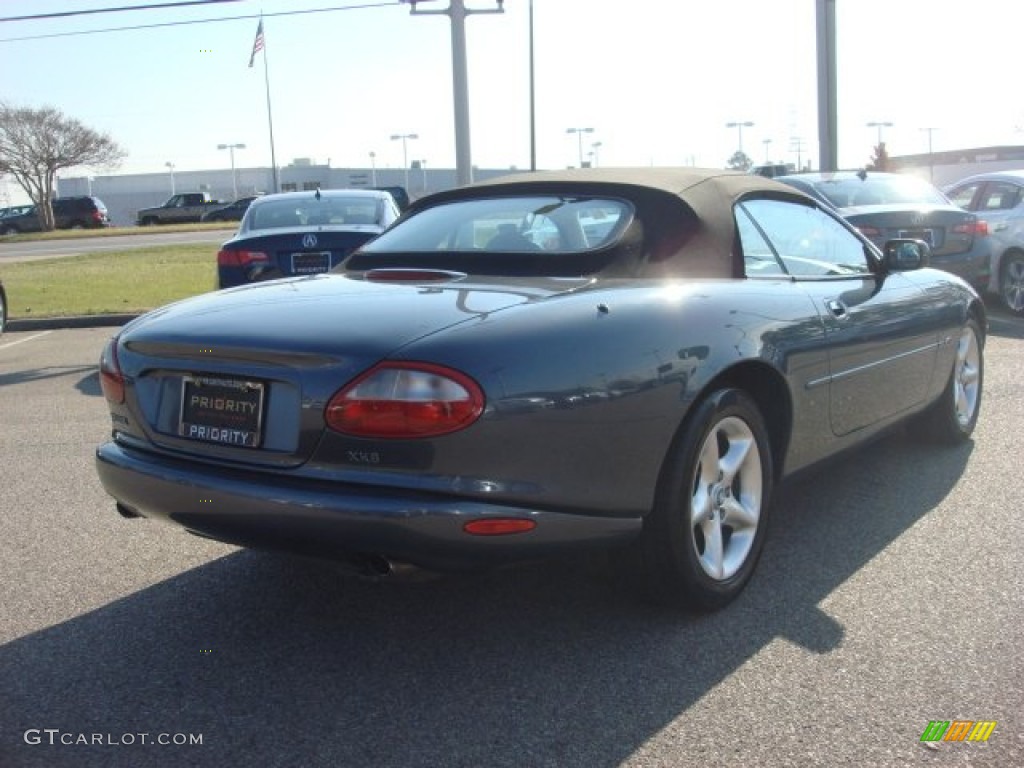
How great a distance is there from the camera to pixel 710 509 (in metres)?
3.48

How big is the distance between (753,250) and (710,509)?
1.13 metres

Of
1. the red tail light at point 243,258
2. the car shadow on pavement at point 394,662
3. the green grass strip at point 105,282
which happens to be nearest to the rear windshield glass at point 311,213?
the red tail light at point 243,258

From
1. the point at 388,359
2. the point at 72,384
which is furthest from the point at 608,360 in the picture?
the point at 72,384

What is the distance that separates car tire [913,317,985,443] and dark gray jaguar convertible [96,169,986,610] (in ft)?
3.91

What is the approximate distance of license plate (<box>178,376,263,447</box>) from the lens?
3.00m

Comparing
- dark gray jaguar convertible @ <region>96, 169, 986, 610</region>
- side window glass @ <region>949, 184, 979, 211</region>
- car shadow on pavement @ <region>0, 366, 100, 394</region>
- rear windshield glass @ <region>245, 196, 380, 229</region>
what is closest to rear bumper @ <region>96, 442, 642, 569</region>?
dark gray jaguar convertible @ <region>96, 169, 986, 610</region>

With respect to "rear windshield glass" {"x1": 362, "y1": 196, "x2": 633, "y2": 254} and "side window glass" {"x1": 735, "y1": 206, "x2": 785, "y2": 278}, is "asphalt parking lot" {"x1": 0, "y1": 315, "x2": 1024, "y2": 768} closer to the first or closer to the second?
"side window glass" {"x1": 735, "y1": 206, "x2": 785, "y2": 278}

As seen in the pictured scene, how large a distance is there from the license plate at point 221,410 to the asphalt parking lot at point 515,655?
43 centimetres

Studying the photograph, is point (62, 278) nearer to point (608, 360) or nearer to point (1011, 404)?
point (1011, 404)

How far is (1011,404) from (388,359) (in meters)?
5.23

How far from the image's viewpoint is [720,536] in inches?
139

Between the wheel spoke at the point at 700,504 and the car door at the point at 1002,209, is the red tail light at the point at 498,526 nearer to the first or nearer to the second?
the wheel spoke at the point at 700,504

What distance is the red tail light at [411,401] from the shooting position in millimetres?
2758

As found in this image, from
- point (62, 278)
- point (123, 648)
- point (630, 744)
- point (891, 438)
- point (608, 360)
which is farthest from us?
point (62, 278)
